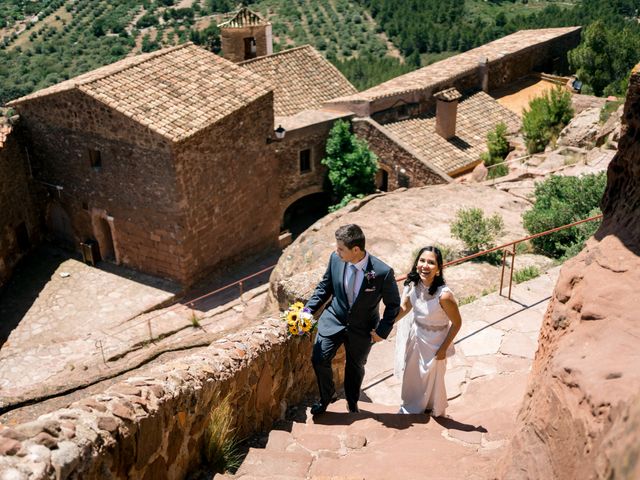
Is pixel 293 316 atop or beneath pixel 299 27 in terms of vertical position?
atop

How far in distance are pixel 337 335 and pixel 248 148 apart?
1224cm

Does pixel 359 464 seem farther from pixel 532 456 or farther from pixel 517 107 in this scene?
pixel 517 107

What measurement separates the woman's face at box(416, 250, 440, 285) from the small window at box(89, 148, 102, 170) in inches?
504

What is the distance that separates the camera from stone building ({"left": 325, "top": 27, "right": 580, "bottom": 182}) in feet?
69.3

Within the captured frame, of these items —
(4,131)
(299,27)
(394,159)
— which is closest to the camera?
(4,131)

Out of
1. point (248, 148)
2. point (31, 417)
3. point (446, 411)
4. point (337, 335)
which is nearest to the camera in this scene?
point (337, 335)

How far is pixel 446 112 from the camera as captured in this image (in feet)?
72.5

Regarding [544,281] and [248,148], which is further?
[248,148]

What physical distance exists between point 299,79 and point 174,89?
805 centimetres

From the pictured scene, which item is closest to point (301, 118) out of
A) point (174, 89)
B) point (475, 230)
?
point (174, 89)

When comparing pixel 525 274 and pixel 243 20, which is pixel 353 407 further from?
pixel 243 20

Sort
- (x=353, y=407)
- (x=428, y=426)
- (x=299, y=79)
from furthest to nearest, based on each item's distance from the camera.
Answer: (x=299, y=79) → (x=353, y=407) → (x=428, y=426)

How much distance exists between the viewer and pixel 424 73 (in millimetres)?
25172

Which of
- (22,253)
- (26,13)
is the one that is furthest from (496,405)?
(26,13)
